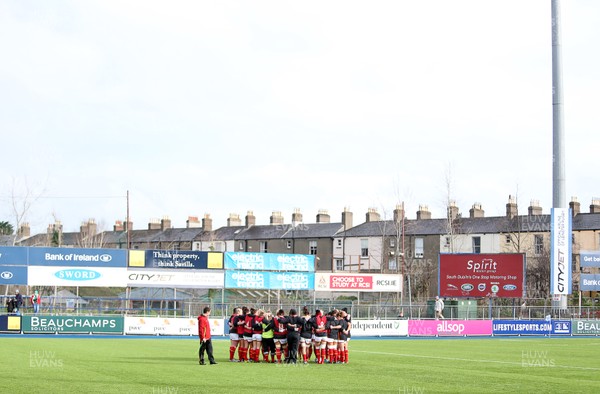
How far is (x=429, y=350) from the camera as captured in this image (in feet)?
→ 113

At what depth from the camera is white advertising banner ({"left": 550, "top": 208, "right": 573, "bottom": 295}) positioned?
1954 inches

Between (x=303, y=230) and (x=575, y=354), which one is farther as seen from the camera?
(x=303, y=230)

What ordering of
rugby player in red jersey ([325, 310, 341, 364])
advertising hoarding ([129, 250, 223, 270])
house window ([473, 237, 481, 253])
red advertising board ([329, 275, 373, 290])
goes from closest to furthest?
1. rugby player in red jersey ([325, 310, 341, 364])
2. advertising hoarding ([129, 250, 223, 270])
3. red advertising board ([329, 275, 373, 290])
4. house window ([473, 237, 481, 253])

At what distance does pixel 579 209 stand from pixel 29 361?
63420 millimetres

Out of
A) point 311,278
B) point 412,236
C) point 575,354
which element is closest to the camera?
point 575,354

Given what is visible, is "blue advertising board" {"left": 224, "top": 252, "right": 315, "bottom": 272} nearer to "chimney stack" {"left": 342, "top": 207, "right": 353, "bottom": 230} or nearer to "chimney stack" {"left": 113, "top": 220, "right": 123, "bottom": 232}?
"chimney stack" {"left": 342, "top": 207, "right": 353, "bottom": 230}

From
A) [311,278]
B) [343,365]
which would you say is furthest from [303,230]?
[343,365]

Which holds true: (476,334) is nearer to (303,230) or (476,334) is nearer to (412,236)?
(412,236)

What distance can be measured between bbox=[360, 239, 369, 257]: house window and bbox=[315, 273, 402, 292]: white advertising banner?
27384 millimetres

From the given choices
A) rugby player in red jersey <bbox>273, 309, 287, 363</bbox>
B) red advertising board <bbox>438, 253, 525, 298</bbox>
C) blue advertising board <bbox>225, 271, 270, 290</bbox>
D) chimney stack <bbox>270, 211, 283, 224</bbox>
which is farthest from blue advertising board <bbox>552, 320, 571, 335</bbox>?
chimney stack <bbox>270, 211, 283, 224</bbox>

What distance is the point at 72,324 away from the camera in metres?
43.2

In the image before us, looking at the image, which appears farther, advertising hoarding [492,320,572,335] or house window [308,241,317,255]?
house window [308,241,317,255]

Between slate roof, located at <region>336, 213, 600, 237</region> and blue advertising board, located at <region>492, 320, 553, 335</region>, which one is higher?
slate roof, located at <region>336, 213, 600, 237</region>

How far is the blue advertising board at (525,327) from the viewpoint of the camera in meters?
50.2
